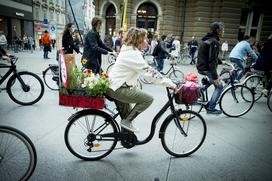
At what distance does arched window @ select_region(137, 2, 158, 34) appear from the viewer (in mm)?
21797

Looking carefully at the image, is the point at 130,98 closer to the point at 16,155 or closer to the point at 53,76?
the point at 16,155

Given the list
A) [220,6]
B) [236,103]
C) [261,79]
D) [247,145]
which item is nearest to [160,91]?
[236,103]

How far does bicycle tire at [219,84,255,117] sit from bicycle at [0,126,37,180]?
415 cm

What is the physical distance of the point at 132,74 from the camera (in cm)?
273

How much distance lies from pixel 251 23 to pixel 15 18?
2880 cm

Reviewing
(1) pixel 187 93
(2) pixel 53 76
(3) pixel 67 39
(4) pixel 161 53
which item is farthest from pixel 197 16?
(1) pixel 187 93

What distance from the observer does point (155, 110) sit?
5336mm

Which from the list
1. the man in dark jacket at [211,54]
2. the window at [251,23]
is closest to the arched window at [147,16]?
the window at [251,23]

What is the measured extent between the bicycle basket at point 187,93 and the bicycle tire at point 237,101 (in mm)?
2307

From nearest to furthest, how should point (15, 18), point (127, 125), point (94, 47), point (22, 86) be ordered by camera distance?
point (127, 125), point (22, 86), point (94, 47), point (15, 18)

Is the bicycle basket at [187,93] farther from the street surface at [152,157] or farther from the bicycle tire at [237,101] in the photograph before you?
the bicycle tire at [237,101]

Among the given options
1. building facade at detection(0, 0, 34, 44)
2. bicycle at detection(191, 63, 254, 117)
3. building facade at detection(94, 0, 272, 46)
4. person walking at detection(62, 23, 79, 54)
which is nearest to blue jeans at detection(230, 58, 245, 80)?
bicycle at detection(191, 63, 254, 117)

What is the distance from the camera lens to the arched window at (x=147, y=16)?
2180 cm

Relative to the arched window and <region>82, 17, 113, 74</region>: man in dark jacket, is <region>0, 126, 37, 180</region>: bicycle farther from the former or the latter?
the arched window
